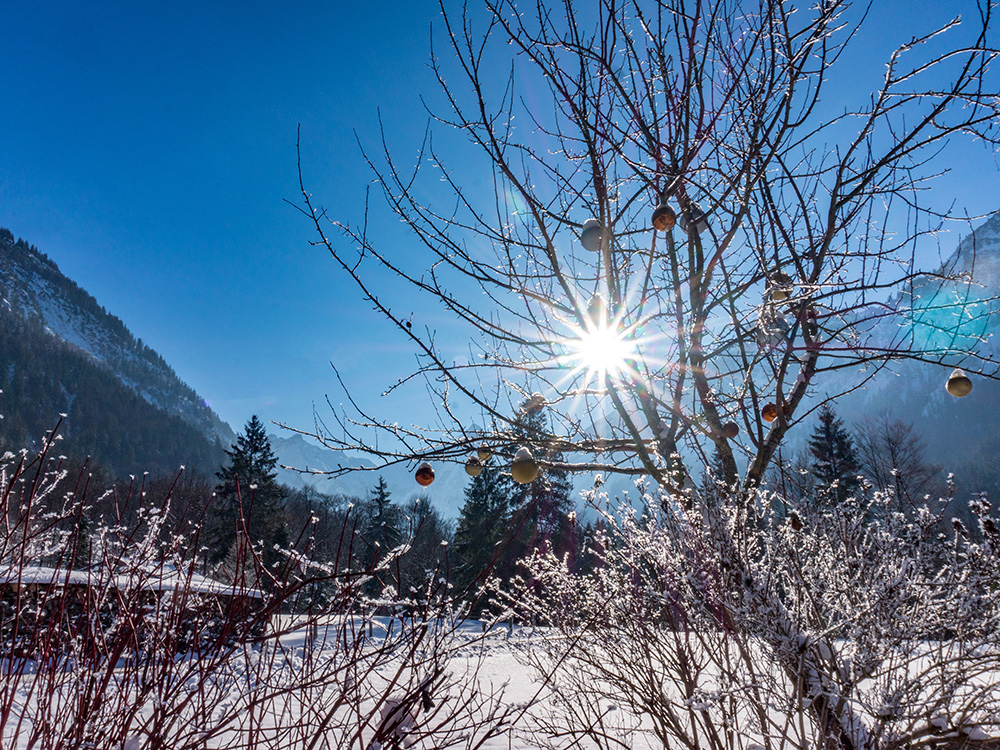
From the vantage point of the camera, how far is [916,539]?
2.13m

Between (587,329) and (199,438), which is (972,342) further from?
(199,438)

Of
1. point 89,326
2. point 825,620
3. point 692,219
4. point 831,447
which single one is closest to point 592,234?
point 692,219

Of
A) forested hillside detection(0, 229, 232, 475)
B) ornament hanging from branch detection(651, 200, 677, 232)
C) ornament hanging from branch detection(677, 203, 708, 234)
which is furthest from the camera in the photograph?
forested hillside detection(0, 229, 232, 475)

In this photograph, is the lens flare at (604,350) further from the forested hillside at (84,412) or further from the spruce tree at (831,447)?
the forested hillside at (84,412)

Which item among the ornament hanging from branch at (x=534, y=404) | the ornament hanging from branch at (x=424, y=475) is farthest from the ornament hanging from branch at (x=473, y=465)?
the ornament hanging from branch at (x=534, y=404)

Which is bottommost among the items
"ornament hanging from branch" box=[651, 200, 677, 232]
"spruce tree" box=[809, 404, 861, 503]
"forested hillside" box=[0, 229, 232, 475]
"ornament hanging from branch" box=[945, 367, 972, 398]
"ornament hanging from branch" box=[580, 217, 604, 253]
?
"ornament hanging from branch" box=[945, 367, 972, 398]

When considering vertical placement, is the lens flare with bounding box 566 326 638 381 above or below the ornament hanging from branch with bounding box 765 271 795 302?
below

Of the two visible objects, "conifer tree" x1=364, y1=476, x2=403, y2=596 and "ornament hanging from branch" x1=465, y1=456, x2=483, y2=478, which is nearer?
"conifer tree" x1=364, y1=476, x2=403, y2=596

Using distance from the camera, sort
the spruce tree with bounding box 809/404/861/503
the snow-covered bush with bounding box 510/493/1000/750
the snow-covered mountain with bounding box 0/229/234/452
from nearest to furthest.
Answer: the snow-covered bush with bounding box 510/493/1000/750 → the spruce tree with bounding box 809/404/861/503 → the snow-covered mountain with bounding box 0/229/234/452

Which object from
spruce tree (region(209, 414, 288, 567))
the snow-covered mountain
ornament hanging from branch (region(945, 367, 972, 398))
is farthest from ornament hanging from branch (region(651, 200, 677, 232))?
the snow-covered mountain

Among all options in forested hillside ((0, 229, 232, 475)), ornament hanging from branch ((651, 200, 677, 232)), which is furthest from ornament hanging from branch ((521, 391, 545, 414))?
forested hillside ((0, 229, 232, 475))

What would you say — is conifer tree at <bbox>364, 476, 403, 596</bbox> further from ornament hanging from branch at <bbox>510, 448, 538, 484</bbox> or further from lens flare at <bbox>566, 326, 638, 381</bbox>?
lens flare at <bbox>566, 326, 638, 381</bbox>

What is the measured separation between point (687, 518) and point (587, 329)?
3.44 ft

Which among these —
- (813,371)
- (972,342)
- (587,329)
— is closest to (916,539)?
(813,371)
